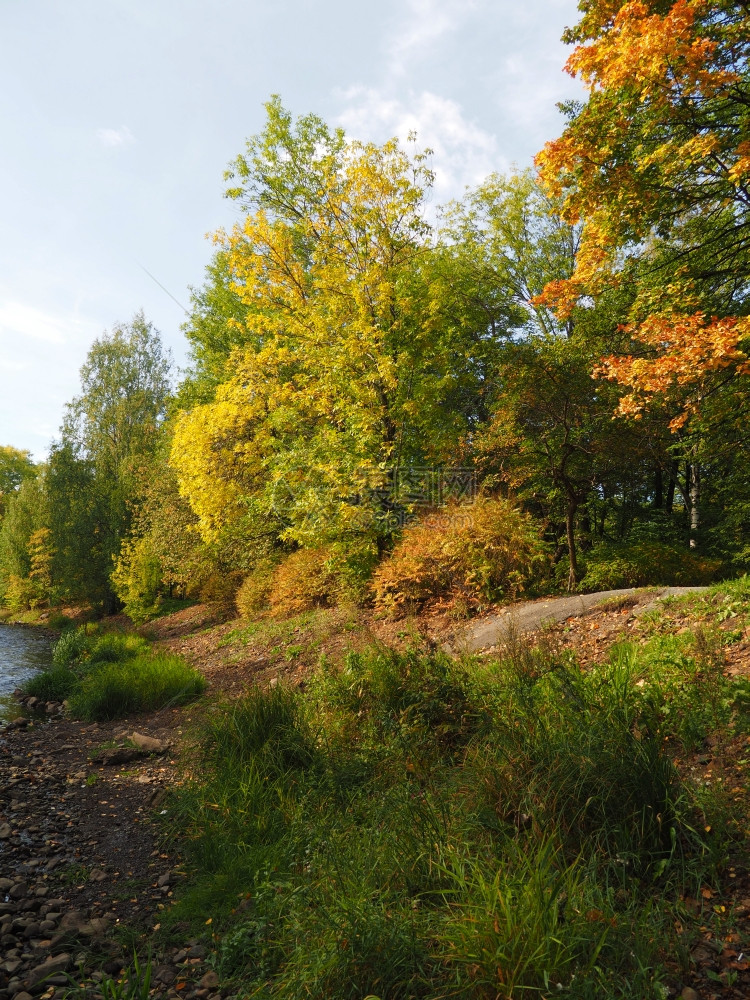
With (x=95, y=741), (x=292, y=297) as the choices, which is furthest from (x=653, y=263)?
(x=95, y=741)

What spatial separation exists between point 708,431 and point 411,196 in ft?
23.4

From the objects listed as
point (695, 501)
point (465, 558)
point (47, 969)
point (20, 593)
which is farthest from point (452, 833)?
point (20, 593)

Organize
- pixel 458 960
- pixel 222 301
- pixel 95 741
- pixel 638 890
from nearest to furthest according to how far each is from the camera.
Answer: pixel 458 960 < pixel 638 890 < pixel 95 741 < pixel 222 301

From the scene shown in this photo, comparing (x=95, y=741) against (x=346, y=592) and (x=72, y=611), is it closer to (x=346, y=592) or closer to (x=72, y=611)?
(x=346, y=592)

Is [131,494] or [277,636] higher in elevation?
[131,494]

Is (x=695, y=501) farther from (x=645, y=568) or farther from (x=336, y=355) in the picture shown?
(x=336, y=355)

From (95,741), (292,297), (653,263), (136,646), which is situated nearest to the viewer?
(95,741)

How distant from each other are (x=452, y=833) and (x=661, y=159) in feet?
25.1

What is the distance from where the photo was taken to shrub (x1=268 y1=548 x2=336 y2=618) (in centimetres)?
1274

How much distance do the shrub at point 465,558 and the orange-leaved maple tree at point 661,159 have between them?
117 inches

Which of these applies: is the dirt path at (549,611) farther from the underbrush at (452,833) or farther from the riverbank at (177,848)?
the underbrush at (452,833)

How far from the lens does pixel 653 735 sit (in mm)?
3484

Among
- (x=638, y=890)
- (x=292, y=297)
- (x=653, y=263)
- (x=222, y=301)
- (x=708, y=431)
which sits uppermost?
(x=222, y=301)

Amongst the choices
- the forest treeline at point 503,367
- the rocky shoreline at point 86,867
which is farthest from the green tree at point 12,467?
the rocky shoreline at point 86,867
